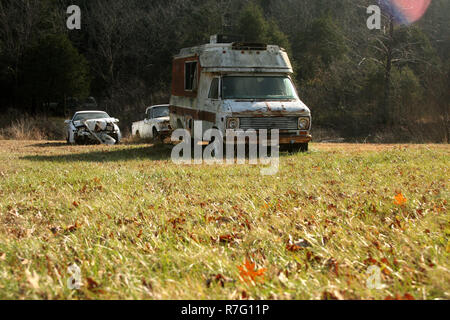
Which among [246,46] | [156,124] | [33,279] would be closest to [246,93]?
[246,46]

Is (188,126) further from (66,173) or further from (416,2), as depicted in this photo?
(416,2)

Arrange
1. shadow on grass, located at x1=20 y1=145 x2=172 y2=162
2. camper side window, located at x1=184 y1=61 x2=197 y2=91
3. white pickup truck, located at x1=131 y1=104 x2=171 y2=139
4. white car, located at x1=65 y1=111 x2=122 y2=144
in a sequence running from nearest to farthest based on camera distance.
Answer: shadow on grass, located at x1=20 y1=145 x2=172 y2=162, camper side window, located at x1=184 y1=61 x2=197 y2=91, white pickup truck, located at x1=131 y1=104 x2=171 y2=139, white car, located at x1=65 y1=111 x2=122 y2=144

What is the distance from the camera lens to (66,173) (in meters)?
9.05

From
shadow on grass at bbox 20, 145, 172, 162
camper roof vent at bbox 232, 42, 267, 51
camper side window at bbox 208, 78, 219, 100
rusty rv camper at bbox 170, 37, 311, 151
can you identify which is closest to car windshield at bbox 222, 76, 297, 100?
rusty rv camper at bbox 170, 37, 311, 151

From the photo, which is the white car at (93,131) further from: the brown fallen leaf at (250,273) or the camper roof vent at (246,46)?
the brown fallen leaf at (250,273)

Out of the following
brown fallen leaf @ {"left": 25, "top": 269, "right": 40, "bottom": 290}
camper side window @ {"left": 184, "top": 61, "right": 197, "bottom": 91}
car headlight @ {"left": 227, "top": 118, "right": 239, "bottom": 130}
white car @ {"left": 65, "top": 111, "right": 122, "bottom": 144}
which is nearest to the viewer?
brown fallen leaf @ {"left": 25, "top": 269, "right": 40, "bottom": 290}

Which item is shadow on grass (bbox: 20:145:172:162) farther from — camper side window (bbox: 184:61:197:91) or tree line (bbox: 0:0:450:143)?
tree line (bbox: 0:0:450:143)

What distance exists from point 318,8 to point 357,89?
21820 millimetres

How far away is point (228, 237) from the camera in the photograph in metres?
A: 4.50

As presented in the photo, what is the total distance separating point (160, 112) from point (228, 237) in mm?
15874

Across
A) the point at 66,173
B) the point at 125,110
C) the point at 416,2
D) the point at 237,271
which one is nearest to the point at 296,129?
the point at 66,173

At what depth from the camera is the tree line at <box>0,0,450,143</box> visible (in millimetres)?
31697

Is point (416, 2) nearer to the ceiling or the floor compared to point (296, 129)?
nearer to the ceiling

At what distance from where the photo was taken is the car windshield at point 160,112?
19.8 m
